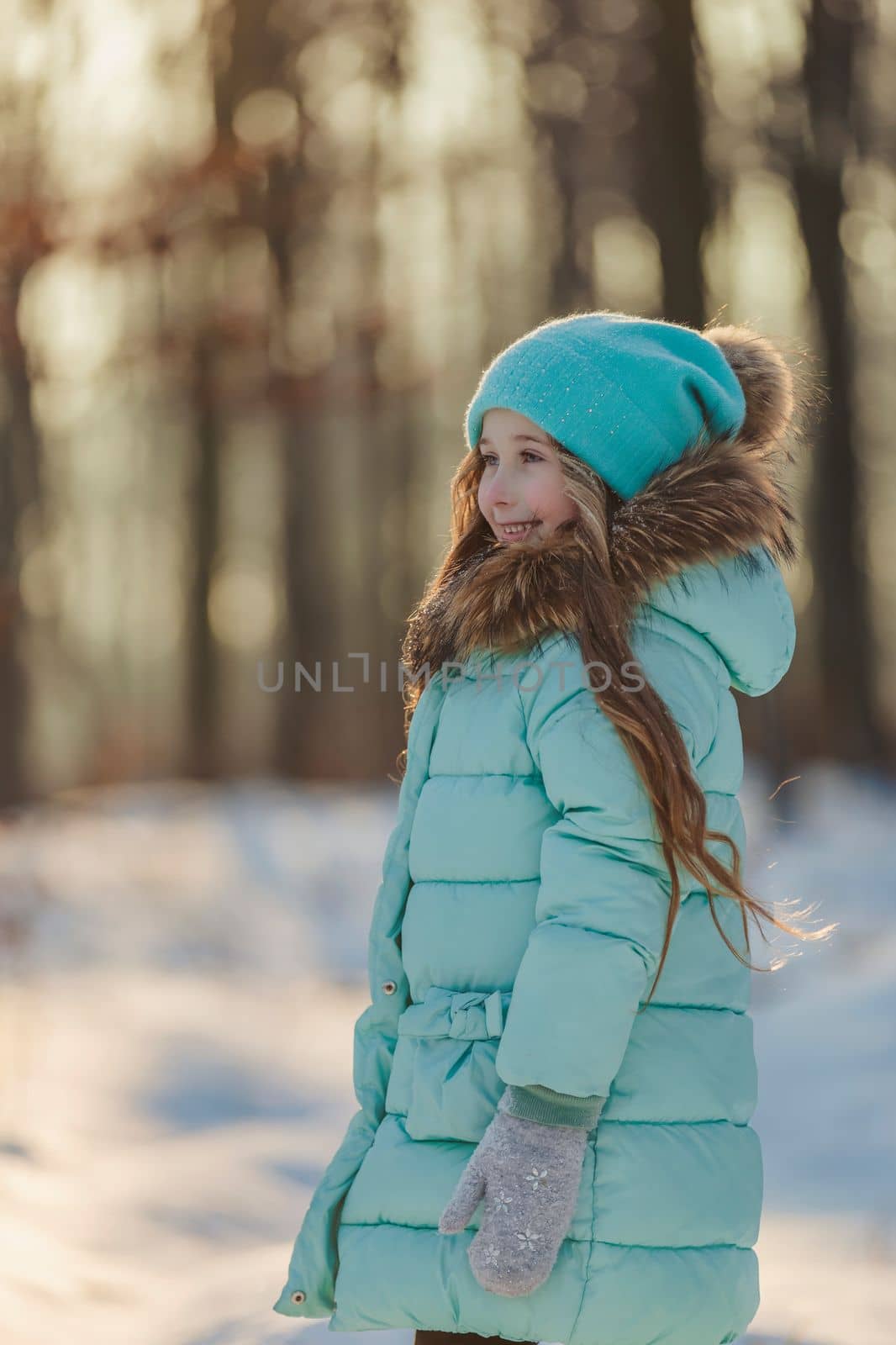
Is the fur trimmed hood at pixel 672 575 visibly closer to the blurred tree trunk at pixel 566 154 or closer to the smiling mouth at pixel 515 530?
the smiling mouth at pixel 515 530

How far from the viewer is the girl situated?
1823 mm

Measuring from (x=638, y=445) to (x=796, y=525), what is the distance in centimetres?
33

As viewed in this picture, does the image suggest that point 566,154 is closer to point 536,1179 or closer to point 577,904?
point 577,904

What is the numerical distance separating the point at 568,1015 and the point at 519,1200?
240mm

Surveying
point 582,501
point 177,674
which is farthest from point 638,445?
point 177,674

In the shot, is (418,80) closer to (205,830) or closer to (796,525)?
(205,830)

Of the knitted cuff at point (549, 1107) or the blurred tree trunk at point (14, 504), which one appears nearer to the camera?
the knitted cuff at point (549, 1107)

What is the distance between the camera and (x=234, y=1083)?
5.45 meters

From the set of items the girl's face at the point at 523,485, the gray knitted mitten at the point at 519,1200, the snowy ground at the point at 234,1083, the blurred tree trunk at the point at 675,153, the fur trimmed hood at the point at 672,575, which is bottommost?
the snowy ground at the point at 234,1083

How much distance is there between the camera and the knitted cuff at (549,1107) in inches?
71.2

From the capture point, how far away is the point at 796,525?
2.32m

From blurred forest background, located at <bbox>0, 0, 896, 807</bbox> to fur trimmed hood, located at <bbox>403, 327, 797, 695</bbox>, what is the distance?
28.5 feet

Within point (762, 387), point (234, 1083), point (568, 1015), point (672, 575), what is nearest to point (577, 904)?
point (568, 1015)

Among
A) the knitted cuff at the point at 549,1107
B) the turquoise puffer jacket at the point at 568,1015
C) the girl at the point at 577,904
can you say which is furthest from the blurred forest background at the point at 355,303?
the knitted cuff at the point at 549,1107
